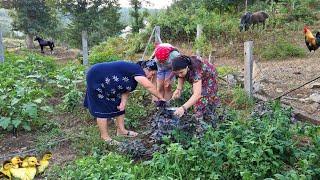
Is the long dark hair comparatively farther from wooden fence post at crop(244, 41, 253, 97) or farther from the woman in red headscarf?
wooden fence post at crop(244, 41, 253, 97)

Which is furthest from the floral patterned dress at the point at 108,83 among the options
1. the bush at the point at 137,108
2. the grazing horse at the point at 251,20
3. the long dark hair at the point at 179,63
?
the grazing horse at the point at 251,20

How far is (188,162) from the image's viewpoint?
3291mm

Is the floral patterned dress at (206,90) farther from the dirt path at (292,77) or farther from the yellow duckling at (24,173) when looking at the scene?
the dirt path at (292,77)

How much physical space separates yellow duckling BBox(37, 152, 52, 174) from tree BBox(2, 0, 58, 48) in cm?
1925

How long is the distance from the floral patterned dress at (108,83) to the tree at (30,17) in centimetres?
1883

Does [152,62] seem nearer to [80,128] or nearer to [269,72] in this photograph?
[80,128]

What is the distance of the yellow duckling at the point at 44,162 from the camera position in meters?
3.81

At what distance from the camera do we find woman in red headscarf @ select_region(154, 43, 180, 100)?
4449 millimetres

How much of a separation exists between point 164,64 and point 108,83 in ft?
2.22

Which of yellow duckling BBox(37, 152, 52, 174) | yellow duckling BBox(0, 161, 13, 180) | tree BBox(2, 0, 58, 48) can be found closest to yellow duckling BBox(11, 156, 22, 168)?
yellow duckling BBox(0, 161, 13, 180)

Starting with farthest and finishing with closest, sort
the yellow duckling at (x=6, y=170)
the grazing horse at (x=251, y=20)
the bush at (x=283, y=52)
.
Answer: the grazing horse at (x=251, y=20)
the bush at (x=283, y=52)
the yellow duckling at (x=6, y=170)

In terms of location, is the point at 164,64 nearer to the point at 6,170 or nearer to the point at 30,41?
the point at 6,170

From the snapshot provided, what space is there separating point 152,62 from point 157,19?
405 inches

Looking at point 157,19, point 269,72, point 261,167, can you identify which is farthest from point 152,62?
point 157,19
